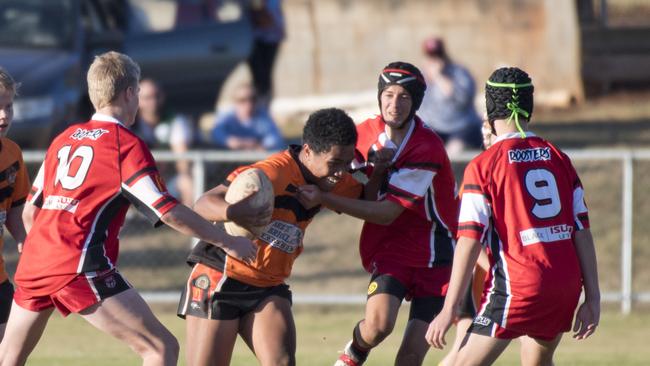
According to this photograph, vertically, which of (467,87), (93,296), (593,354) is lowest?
(593,354)

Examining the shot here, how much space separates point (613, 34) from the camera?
17.8 metres

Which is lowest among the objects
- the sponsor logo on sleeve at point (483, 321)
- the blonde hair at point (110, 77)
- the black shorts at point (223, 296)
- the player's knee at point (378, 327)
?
the player's knee at point (378, 327)

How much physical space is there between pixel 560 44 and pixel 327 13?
11.4 feet

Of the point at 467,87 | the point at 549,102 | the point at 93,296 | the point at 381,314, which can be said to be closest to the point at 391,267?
the point at 381,314

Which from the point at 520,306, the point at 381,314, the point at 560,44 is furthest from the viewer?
the point at 560,44

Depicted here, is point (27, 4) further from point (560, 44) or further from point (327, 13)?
point (560, 44)

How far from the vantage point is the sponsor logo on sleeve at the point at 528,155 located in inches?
221

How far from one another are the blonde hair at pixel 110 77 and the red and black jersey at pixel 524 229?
63.6 inches

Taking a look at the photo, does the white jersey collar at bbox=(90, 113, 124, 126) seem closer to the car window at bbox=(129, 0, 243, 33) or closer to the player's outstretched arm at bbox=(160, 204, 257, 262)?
the player's outstretched arm at bbox=(160, 204, 257, 262)

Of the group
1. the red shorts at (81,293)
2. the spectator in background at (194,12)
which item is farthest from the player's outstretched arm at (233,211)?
the spectator in background at (194,12)

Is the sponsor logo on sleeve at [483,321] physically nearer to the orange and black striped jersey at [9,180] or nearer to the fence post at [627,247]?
the orange and black striped jersey at [9,180]

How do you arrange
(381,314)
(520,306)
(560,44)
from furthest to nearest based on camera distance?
(560,44)
(381,314)
(520,306)

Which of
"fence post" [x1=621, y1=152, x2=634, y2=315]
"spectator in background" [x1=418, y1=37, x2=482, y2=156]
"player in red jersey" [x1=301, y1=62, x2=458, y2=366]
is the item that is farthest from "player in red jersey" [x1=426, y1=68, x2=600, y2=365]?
"spectator in background" [x1=418, y1=37, x2=482, y2=156]

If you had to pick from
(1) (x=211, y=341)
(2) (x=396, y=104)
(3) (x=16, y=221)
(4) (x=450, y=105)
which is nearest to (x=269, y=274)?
(1) (x=211, y=341)
